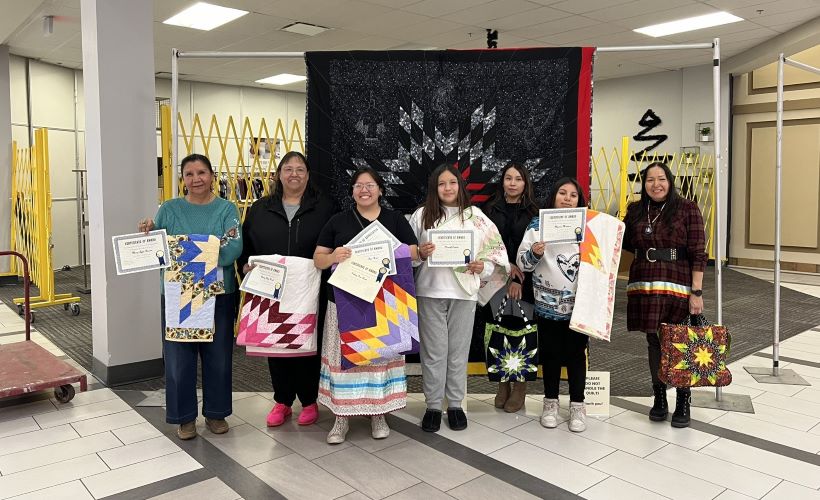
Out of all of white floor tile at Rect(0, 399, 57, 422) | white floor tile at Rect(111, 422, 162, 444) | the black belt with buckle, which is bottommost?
white floor tile at Rect(111, 422, 162, 444)

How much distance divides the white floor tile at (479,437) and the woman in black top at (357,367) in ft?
1.06

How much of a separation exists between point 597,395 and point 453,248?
121 centimetres

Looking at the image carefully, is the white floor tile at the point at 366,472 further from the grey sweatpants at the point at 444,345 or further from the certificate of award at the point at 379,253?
the certificate of award at the point at 379,253

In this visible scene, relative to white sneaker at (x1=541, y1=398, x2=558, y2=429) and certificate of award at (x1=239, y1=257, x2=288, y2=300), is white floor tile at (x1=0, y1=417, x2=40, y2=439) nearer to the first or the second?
certificate of award at (x1=239, y1=257, x2=288, y2=300)

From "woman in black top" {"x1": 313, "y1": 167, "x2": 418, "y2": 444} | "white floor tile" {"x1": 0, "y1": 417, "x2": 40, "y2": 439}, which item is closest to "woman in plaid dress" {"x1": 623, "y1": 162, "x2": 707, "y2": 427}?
"woman in black top" {"x1": 313, "y1": 167, "x2": 418, "y2": 444}

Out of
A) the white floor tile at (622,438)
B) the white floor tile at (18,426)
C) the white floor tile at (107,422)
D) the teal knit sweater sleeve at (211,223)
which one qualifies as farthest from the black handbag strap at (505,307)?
the white floor tile at (18,426)

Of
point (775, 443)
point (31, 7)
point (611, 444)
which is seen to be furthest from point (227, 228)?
point (31, 7)

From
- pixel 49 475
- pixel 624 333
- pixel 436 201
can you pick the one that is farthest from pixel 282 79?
pixel 49 475

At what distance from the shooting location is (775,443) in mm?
3113

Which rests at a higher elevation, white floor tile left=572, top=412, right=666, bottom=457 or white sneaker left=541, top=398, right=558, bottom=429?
white sneaker left=541, top=398, right=558, bottom=429

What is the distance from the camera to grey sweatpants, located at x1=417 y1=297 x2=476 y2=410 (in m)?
3.21

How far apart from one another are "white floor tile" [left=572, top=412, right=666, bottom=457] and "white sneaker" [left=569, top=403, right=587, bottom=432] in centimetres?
4

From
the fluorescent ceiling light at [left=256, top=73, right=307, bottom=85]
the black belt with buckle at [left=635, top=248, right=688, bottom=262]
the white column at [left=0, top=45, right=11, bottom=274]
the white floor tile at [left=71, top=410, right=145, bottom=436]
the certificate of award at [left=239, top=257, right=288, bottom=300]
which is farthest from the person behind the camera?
the fluorescent ceiling light at [left=256, top=73, right=307, bottom=85]

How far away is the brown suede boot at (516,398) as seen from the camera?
3.53 meters
